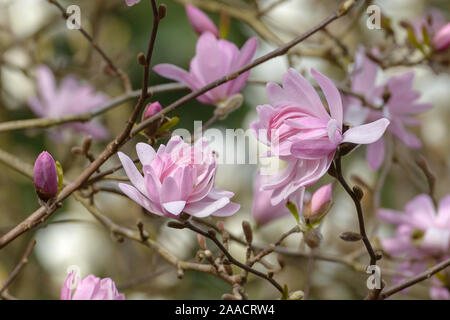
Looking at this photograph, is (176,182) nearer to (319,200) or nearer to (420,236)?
(319,200)

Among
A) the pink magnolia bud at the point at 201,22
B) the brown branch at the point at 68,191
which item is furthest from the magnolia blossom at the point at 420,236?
the brown branch at the point at 68,191

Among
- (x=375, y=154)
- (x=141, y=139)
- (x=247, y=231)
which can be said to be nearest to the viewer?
(x=247, y=231)

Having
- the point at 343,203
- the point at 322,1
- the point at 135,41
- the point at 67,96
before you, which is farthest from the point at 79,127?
the point at 322,1

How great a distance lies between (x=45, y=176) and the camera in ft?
2.27

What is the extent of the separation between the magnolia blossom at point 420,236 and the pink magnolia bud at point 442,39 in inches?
10.5

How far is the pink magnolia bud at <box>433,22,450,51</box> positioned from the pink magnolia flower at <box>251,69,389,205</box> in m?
0.48

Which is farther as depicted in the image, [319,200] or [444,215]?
[444,215]

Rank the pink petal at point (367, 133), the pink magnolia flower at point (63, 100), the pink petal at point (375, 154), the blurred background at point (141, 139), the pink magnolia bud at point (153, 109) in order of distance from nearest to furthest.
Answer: the pink petal at point (367, 133), the pink magnolia bud at point (153, 109), the pink petal at point (375, 154), the pink magnolia flower at point (63, 100), the blurred background at point (141, 139)

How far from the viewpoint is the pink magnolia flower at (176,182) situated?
669 millimetres

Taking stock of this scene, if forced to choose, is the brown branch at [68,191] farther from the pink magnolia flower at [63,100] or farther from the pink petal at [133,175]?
the pink magnolia flower at [63,100]

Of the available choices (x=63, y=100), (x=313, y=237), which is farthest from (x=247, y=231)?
(x=63, y=100)

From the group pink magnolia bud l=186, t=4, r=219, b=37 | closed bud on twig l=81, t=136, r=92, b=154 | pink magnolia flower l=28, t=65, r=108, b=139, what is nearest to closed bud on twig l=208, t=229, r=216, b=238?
closed bud on twig l=81, t=136, r=92, b=154

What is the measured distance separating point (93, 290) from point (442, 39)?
28.7 inches
